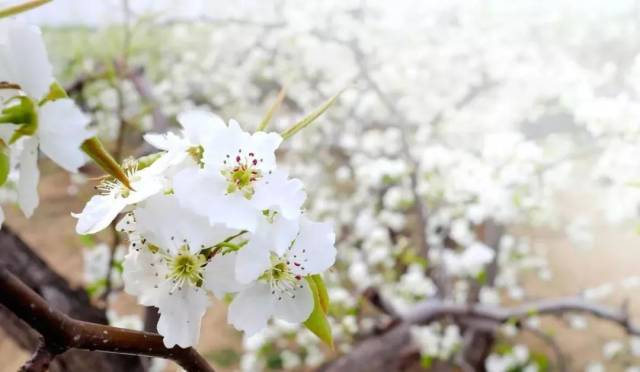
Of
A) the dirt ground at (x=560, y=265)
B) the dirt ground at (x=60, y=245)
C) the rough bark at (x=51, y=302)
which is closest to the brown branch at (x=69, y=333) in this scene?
the rough bark at (x=51, y=302)

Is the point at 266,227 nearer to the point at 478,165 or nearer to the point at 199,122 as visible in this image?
the point at 199,122

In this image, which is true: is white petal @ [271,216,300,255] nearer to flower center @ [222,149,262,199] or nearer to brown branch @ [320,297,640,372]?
flower center @ [222,149,262,199]

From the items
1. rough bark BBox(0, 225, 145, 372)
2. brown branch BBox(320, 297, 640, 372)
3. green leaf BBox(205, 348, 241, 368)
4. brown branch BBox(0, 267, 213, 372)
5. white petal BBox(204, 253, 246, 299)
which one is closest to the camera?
brown branch BBox(0, 267, 213, 372)

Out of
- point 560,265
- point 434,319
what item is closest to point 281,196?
point 434,319

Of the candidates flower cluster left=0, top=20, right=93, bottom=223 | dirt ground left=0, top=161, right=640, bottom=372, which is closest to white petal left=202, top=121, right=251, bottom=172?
flower cluster left=0, top=20, right=93, bottom=223

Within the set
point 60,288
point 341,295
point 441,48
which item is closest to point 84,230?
point 60,288

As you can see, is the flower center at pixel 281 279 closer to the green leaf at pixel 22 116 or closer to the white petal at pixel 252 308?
the white petal at pixel 252 308
